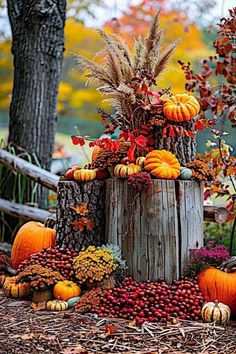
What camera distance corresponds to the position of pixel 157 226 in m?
3.03

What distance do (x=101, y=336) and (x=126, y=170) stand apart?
0.96 meters

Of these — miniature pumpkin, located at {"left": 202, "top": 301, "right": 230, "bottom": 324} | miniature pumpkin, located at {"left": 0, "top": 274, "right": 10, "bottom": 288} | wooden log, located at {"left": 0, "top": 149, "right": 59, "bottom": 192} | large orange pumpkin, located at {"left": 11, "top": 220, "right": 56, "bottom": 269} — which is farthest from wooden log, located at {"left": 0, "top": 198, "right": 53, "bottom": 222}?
miniature pumpkin, located at {"left": 202, "top": 301, "right": 230, "bottom": 324}

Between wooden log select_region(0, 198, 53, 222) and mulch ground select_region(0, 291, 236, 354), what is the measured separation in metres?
1.68

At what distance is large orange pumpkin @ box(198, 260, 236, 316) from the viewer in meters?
2.87

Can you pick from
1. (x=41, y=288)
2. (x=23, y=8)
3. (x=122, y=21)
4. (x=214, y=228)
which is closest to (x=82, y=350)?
(x=41, y=288)

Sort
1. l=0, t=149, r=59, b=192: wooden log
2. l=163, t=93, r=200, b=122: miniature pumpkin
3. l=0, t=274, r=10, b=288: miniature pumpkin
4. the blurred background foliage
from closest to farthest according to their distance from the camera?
l=163, t=93, r=200, b=122: miniature pumpkin → l=0, t=274, r=10, b=288: miniature pumpkin → l=0, t=149, r=59, b=192: wooden log → the blurred background foliage

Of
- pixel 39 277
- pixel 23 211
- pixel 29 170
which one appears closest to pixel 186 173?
pixel 39 277

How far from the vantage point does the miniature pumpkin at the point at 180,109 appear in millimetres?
3094

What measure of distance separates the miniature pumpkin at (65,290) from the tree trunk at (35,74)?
1938 mm

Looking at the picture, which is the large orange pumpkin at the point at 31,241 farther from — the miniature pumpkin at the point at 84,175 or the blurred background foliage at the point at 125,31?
the blurred background foliage at the point at 125,31

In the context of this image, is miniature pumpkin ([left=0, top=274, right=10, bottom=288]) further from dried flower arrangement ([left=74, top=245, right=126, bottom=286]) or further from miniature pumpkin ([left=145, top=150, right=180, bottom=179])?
miniature pumpkin ([left=145, top=150, right=180, bottom=179])

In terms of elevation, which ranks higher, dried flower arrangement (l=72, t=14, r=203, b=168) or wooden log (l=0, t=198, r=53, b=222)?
dried flower arrangement (l=72, t=14, r=203, b=168)

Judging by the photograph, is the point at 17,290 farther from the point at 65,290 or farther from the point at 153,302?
the point at 153,302

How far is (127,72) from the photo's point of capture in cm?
323
